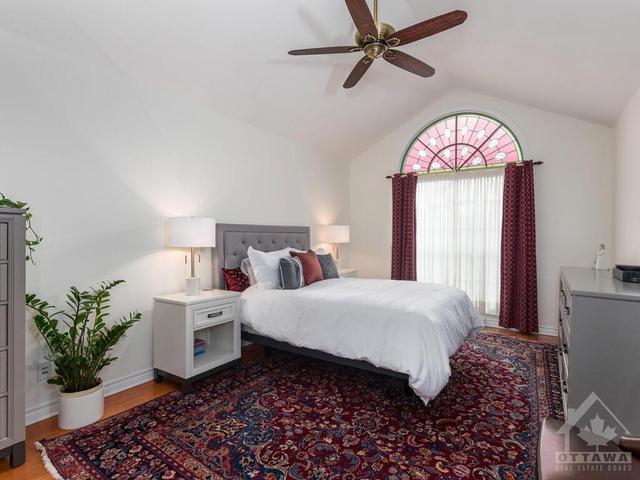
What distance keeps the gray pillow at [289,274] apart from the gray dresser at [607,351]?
2.15 meters

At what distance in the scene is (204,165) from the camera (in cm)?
346

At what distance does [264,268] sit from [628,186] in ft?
10.9

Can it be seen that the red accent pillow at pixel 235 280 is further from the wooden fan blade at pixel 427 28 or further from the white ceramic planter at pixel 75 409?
the wooden fan blade at pixel 427 28

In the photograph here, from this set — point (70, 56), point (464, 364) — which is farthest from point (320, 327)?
point (70, 56)

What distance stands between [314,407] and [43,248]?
2.16 metres

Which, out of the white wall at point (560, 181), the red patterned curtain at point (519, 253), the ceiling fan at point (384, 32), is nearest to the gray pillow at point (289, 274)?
the ceiling fan at point (384, 32)

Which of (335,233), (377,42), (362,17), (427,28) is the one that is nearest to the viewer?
(362,17)

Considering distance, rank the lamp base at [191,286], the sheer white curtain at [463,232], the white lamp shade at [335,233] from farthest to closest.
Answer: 1. the white lamp shade at [335,233]
2. the sheer white curtain at [463,232]
3. the lamp base at [191,286]

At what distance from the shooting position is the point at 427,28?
2193 mm

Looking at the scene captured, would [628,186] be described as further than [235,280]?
No

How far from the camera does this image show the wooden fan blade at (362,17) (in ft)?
6.39

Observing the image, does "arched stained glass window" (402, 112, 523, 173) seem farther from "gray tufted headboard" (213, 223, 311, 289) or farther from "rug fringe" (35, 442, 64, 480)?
"rug fringe" (35, 442, 64, 480)

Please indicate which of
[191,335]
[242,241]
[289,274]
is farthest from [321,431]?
[242,241]

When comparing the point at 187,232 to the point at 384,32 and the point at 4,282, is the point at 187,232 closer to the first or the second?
the point at 4,282
